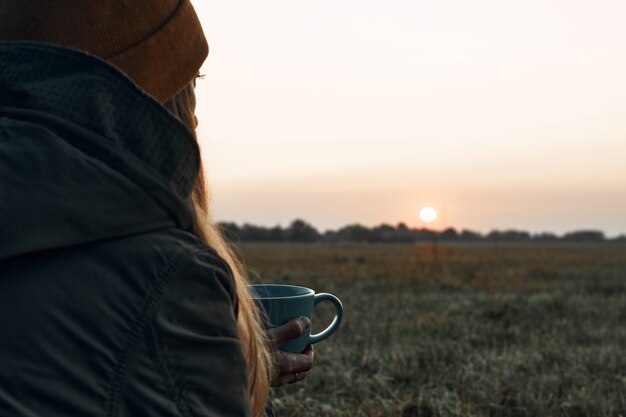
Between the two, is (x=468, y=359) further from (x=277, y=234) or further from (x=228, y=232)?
(x=277, y=234)

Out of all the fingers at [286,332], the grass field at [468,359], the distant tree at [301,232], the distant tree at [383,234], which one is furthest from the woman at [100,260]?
the distant tree at [301,232]

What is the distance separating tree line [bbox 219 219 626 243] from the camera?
101812 mm

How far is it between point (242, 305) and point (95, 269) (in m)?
0.33

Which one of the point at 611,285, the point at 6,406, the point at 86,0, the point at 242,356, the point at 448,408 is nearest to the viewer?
the point at 6,406

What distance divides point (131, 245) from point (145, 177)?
9 centimetres

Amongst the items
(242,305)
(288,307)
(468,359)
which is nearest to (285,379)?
(288,307)

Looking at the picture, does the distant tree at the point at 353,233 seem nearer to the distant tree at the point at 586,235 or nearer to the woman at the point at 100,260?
the distant tree at the point at 586,235

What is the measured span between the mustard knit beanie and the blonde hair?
0.08 metres

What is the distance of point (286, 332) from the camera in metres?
1.40

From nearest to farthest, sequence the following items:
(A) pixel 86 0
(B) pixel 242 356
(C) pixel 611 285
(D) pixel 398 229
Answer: (B) pixel 242 356 → (A) pixel 86 0 → (C) pixel 611 285 → (D) pixel 398 229

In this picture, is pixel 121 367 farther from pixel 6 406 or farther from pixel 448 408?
pixel 448 408

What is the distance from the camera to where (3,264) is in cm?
86

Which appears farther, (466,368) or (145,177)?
(466,368)

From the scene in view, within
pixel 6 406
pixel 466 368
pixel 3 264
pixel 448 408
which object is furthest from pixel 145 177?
pixel 466 368
